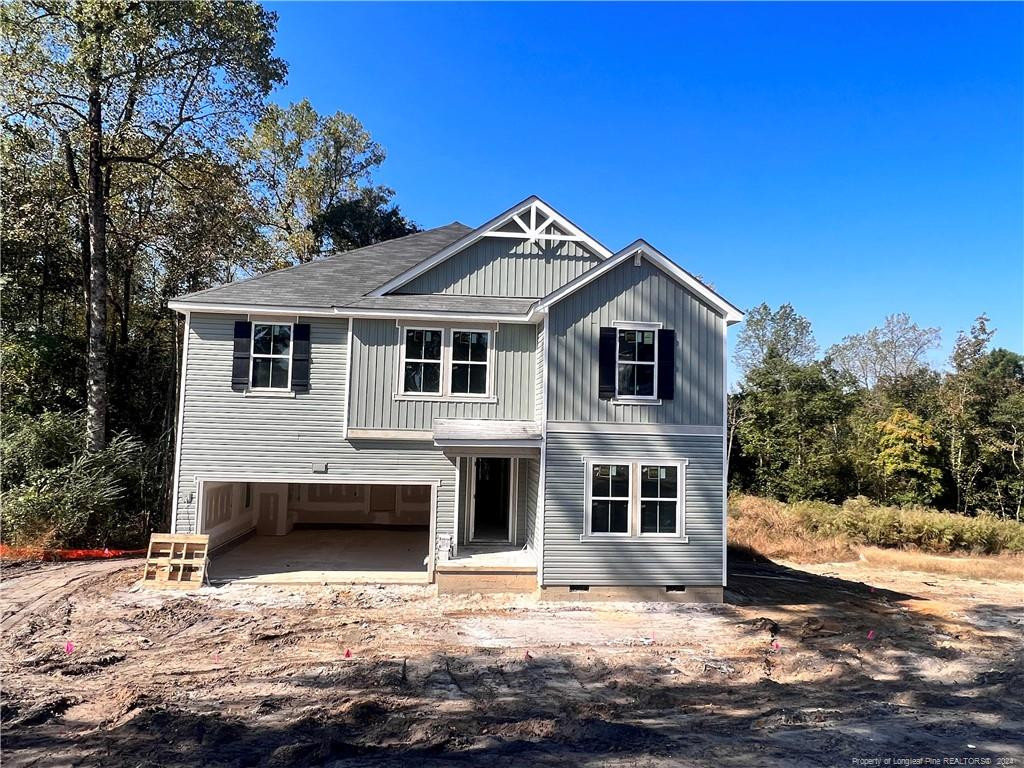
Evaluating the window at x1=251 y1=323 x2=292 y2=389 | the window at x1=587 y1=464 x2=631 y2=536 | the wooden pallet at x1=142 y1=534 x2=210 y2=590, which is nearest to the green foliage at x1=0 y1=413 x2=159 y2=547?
the wooden pallet at x1=142 y1=534 x2=210 y2=590

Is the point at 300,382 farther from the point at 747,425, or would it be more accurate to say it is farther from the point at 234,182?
the point at 747,425

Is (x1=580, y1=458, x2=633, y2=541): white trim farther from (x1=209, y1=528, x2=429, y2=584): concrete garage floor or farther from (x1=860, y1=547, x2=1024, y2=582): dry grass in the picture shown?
(x1=860, y1=547, x2=1024, y2=582): dry grass

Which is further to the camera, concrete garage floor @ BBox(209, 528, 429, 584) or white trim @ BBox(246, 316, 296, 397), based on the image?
white trim @ BBox(246, 316, 296, 397)

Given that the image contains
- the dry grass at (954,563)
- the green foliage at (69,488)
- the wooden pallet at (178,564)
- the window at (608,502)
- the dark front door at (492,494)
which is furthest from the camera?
the dry grass at (954,563)

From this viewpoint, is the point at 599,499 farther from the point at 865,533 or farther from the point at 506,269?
the point at 865,533

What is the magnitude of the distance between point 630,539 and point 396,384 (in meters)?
5.43

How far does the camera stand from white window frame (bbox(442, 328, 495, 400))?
11922mm

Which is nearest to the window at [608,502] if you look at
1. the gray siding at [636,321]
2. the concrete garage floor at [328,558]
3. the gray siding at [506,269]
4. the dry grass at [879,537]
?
the gray siding at [636,321]

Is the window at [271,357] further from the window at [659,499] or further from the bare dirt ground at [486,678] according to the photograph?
the window at [659,499]

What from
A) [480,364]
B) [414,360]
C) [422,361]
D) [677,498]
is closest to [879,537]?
[677,498]

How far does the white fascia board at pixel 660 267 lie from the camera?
10766mm

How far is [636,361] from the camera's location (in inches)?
432

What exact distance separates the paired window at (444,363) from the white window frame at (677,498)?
356cm

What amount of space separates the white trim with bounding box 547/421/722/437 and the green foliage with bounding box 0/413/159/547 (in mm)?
10631
